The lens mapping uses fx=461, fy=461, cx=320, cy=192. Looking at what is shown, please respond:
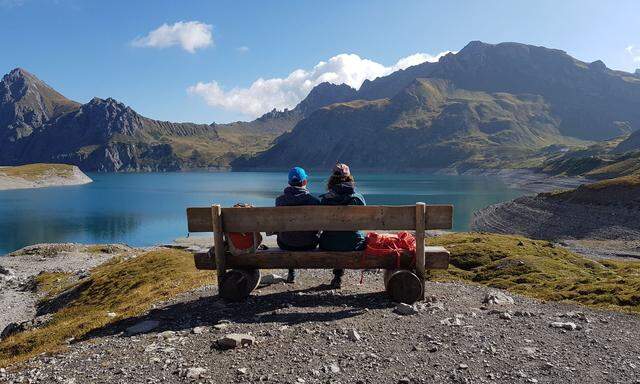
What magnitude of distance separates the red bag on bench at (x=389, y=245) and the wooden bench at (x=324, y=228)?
12 centimetres

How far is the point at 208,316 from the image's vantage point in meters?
10.6

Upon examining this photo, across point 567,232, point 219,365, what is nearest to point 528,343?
point 219,365

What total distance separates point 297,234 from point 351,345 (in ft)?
11.9

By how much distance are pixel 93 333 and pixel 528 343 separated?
9.33 meters

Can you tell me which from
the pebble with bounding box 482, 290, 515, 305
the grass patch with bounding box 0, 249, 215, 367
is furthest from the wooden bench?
the grass patch with bounding box 0, 249, 215, 367

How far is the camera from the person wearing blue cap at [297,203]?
1170 cm

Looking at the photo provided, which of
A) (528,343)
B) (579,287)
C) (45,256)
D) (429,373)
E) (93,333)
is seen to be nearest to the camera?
(429,373)

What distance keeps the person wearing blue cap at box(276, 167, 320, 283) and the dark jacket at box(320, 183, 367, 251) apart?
0.95ft

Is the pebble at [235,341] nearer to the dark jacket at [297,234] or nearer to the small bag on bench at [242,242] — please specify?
the small bag on bench at [242,242]

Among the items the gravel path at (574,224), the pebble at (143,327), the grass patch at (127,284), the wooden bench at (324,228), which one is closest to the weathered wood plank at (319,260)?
the wooden bench at (324,228)

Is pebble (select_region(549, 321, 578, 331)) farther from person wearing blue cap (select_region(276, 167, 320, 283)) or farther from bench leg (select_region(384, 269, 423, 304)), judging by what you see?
person wearing blue cap (select_region(276, 167, 320, 283))

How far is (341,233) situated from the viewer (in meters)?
11.5

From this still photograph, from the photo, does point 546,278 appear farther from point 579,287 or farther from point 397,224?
point 397,224

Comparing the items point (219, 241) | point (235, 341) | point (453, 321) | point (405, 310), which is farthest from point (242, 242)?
point (453, 321)
